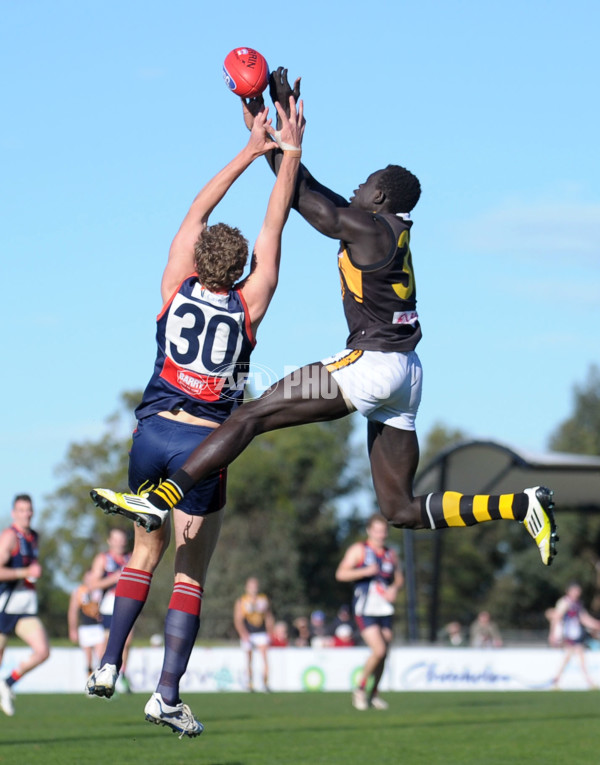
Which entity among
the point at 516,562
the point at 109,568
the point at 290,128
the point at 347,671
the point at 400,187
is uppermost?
the point at 290,128

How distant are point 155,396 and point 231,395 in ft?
1.70

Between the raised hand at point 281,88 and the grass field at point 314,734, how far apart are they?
4.93m

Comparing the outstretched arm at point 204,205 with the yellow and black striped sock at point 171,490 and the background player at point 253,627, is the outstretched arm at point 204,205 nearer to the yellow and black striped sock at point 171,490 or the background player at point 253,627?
the yellow and black striped sock at point 171,490

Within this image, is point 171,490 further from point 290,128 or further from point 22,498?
point 22,498

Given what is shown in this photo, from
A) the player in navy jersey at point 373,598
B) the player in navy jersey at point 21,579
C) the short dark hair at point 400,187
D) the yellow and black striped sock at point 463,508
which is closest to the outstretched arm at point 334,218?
the short dark hair at point 400,187

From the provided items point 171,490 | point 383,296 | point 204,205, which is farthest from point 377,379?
point 204,205

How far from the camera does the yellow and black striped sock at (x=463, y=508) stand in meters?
7.16

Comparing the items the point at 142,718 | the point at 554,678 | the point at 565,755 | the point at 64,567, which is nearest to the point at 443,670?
the point at 554,678

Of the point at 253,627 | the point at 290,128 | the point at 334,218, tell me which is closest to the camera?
the point at 334,218

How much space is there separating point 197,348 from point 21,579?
721 centimetres

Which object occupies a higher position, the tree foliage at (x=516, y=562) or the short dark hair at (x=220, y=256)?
the short dark hair at (x=220, y=256)

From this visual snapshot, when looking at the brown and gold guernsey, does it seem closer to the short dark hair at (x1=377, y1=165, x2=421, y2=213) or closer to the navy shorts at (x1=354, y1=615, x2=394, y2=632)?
the short dark hair at (x1=377, y1=165, x2=421, y2=213)

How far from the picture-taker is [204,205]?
7266 mm

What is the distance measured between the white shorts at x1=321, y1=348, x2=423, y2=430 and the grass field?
3137 millimetres
